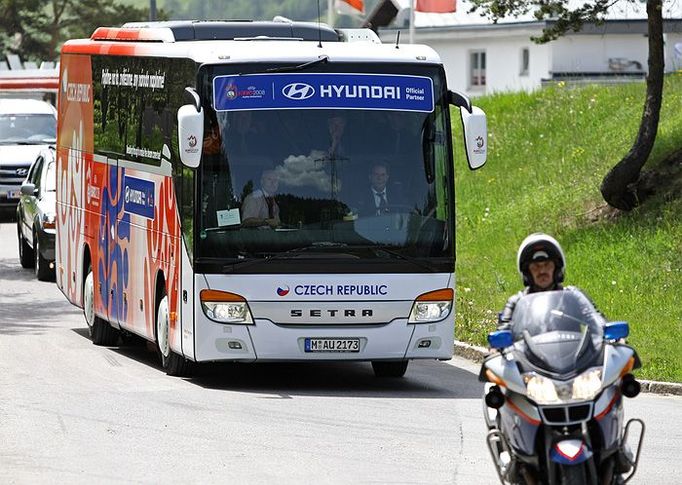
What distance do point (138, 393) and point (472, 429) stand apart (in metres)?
3.26

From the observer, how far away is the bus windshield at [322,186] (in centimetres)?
1507

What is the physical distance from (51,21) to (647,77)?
2763 inches

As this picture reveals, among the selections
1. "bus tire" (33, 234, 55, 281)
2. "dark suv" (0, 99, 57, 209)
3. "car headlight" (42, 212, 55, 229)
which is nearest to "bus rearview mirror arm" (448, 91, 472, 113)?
"car headlight" (42, 212, 55, 229)

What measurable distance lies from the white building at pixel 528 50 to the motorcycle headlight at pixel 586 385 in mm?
45599

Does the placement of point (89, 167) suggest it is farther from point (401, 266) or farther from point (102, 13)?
point (102, 13)

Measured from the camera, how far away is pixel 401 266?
1520 centimetres

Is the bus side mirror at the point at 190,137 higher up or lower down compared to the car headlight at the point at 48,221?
higher up

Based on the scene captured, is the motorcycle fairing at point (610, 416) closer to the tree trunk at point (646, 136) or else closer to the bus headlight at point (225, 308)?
the bus headlight at point (225, 308)

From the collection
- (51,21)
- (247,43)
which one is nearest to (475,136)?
(247,43)

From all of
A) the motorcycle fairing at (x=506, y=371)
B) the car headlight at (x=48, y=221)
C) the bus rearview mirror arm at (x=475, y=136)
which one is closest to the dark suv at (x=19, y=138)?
the car headlight at (x=48, y=221)

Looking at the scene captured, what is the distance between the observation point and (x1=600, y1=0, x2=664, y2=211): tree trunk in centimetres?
2548

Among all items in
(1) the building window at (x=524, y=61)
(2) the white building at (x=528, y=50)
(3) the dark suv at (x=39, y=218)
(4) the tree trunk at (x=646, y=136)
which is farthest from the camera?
(1) the building window at (x=524, y=61)

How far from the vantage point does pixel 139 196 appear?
1725 centimetres

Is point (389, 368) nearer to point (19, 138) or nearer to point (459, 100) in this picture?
point (459, 100)
